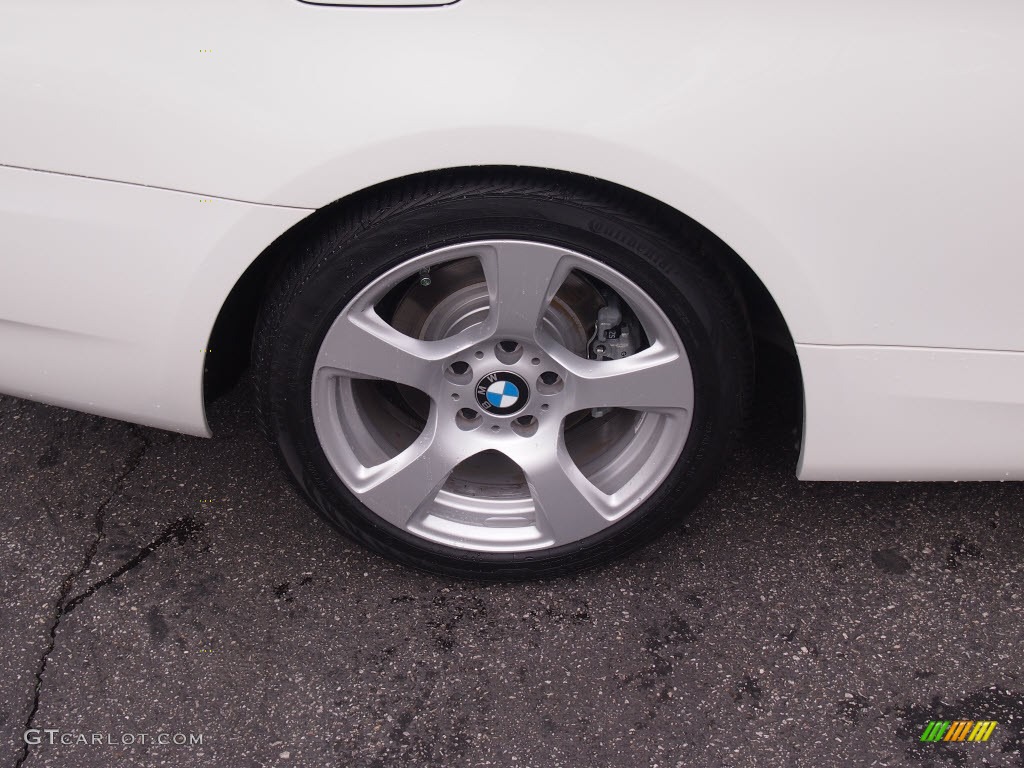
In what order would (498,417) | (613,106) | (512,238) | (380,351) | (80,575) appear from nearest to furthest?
(613,106), (512,238), (380,351), (498,417), (80,575)

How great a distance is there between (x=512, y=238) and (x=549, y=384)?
0.35 metres

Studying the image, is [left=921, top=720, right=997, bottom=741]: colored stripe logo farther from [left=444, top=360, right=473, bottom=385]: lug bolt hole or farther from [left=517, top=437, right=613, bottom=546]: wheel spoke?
[left=444, top=360, right=473, bottom=385]: lug bolt hole

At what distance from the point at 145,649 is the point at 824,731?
1.34 m

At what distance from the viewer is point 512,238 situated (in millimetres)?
1679

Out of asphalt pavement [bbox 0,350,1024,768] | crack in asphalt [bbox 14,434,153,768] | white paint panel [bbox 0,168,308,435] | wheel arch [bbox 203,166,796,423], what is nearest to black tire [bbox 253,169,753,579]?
wheel arch [bbox 203,166,796,423]

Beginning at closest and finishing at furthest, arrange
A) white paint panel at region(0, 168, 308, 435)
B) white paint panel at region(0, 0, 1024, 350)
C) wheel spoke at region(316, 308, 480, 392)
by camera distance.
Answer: white paint panel at region(0, 0, 1024, 350) < white paint panel at region(0, 168, 308, 435) < wheel spoke at region(316, 308, 480, 392)

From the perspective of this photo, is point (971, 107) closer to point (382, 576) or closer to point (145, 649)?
point (382, 576)

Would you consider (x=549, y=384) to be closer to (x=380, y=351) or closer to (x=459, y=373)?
(x=459, y=373)

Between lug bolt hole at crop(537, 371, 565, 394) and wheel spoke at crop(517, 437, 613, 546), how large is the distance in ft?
0.37

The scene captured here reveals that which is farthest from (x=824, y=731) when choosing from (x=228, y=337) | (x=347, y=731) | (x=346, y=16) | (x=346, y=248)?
(x=346, y=16)

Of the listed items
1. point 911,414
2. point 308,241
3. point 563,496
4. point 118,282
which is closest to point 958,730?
point 911,414

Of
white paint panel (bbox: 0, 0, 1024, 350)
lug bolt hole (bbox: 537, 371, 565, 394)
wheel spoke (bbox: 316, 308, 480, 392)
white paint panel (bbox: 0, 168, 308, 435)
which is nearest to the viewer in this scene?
white paint panel (bbox: 0, 0, 1024, 350)

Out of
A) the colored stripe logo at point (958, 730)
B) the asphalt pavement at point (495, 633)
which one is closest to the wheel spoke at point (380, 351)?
the asphalt pavement at point (495, 633)

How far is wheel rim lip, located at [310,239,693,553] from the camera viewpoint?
1.71m
